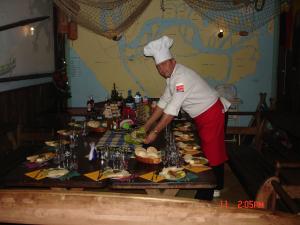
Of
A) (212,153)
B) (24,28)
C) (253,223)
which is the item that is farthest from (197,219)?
(24,28)

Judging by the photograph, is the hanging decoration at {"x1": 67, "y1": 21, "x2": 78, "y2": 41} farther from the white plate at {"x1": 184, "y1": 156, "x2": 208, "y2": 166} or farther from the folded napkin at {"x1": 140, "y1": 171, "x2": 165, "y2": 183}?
the folded napkin at {"x1": 140, "y1": 171, "x2": 165, "y2": 183}

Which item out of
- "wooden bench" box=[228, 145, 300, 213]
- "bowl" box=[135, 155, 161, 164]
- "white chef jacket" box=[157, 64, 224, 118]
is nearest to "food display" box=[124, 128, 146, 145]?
"white chef jacket" box=[157, 64, 224, 118]

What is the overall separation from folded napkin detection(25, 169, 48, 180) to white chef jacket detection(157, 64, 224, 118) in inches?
55.5

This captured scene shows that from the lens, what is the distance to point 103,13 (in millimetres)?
5570

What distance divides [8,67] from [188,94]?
8.75 ft

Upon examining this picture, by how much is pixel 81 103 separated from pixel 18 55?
225cm

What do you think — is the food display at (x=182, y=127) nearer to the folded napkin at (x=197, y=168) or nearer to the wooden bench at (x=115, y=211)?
the folded napkin at (x=197, y=168)

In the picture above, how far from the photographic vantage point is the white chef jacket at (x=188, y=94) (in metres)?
3.42

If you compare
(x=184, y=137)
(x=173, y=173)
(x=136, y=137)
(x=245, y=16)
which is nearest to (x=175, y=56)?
(x=245, y=16)

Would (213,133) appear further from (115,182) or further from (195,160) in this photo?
(115,182)

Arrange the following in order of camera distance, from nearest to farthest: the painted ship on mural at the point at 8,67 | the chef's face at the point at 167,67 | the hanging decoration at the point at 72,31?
1. the chef's face at the point at 167,67
2. the painted ship on mural at the point at 8,67
3. the hanging decoration at the point at 72,31

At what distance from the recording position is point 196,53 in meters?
6.61

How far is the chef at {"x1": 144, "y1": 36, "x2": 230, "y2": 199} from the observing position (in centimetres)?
345

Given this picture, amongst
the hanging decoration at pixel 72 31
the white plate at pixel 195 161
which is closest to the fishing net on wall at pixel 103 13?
the hanging decoration at pixel 72 31
